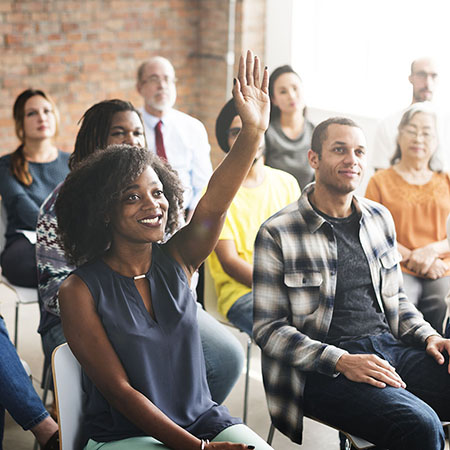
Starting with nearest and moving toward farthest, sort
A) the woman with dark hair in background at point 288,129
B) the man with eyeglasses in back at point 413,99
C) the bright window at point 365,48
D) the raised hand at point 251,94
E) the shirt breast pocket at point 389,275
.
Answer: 1. the raised hand at point 251,94
2. the shirt breast pocket at point 389,275
3. the man with eyeglasses in back at point 413,99
4. the woman with dark hair in background at point 288,129
5. the bright window at point 365,48

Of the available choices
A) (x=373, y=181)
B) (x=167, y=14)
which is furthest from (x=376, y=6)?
(x=373, y=181)

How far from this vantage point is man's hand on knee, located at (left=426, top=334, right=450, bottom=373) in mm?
2201

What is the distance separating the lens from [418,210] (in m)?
3.14

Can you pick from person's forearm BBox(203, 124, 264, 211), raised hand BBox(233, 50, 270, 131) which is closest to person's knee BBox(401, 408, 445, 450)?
person's forearm BBox(203, 124, 264, 211)

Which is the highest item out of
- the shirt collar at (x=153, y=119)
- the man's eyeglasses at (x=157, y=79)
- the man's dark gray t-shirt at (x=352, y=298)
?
the man's eyeglasses at (x=157, y=79)

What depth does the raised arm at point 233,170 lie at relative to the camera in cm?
196

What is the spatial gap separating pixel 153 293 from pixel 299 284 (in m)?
0.53

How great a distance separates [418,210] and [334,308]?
104 centimetres

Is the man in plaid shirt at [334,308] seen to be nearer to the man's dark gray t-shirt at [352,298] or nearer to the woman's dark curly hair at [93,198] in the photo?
the man's dark gray t-shirt at [352,298]

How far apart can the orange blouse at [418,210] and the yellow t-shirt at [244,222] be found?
1.44 feet

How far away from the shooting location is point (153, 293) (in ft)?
6.27

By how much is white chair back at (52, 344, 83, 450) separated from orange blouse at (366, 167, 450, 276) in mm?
1673

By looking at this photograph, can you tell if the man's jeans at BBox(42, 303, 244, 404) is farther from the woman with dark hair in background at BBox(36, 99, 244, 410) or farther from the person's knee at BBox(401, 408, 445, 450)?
the person's knee at BBox(401, 408, 445, 450)

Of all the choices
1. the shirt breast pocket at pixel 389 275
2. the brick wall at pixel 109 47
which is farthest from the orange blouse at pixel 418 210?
the brick wall at pixel 109 47
